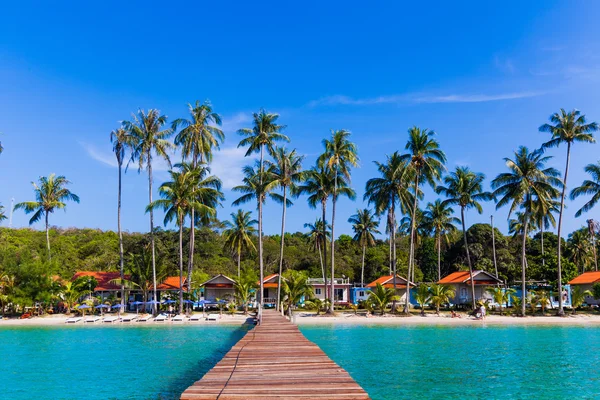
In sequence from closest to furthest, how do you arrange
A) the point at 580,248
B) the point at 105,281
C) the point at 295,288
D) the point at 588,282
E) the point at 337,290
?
the point at 295,288 → the point at 588,282 → the point at 105,281 → the point at 337,290 → the point at 580,248

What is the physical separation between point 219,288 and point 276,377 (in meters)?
43.0

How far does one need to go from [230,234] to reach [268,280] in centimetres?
674

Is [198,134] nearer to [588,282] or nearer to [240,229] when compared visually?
[240,229]

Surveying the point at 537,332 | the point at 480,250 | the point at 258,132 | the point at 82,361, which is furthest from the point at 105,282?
the point at 480,250

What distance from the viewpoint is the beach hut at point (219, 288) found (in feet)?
165

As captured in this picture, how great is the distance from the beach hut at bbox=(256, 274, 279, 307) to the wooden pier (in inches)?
1459

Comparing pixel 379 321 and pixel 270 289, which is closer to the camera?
pixel 379 321

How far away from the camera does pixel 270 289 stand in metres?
53.6

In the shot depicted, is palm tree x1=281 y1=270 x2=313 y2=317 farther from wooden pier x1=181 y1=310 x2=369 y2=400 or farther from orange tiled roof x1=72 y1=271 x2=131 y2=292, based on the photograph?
wooden pier x1=181 y1=310 x2=369 y2=400

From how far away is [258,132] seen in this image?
43.0m

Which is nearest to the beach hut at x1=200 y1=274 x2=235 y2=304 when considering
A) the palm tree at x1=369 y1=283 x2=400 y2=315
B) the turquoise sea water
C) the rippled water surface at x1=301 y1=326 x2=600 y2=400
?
the palm tree at x1=369 y1=283 x2=400 y2=315

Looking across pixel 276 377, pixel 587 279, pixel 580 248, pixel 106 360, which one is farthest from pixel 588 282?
pixel 276 377

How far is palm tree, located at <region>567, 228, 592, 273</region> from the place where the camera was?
213 feet

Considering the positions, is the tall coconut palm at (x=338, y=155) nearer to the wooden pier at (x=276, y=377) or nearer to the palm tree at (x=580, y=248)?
the wooden pier at (x=276, y=377)
